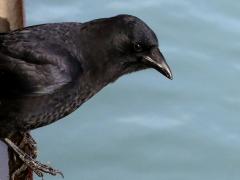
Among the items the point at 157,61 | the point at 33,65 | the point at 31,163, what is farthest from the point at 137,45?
the point at 31,163

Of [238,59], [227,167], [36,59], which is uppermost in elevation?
[36,59]

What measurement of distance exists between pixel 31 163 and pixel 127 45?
975 millimetres

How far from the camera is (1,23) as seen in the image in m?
6.01

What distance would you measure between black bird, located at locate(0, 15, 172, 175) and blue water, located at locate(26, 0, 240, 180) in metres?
3.87

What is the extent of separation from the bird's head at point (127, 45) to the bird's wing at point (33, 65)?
7.4 inches

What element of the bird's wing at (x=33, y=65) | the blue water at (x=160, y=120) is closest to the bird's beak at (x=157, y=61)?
the bird's wing at (x=33, y=65)

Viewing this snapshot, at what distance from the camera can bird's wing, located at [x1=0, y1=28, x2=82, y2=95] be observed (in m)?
5.86

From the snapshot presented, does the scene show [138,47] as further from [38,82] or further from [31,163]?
[31,163]

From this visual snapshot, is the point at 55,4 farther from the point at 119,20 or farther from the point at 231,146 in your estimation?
the point at 119,20

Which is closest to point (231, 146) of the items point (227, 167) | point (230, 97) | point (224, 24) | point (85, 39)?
point (227, 167)

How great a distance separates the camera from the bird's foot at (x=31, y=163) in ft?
20.4

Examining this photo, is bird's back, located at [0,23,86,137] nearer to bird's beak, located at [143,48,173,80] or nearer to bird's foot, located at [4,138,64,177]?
bird's foot, located at [4,138,64,177]

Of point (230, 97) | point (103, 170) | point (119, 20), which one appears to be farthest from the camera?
point (230, 97)

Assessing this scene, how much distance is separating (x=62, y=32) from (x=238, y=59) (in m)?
5.44
